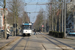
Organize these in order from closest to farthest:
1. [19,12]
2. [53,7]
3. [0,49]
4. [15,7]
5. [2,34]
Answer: [0,49] → [2,34] → [53,7] → [15,7] → [19,12]

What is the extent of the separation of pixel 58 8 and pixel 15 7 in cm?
1109

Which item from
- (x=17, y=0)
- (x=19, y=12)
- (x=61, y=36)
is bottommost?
(x=61, y=36)

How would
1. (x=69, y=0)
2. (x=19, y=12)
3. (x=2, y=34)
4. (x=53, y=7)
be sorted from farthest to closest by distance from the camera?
(x=19, y=12) → (x=53, y=7) → (x=69, y=0) → (x=2, y=34)

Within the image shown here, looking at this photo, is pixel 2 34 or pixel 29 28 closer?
pixel 2 34

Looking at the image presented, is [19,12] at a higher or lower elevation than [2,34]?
higher

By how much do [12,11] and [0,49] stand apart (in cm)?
2427

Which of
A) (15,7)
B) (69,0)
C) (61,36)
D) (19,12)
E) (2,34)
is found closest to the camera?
(2,34)

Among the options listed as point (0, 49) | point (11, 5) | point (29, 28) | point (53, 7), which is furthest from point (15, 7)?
point (0, 49)

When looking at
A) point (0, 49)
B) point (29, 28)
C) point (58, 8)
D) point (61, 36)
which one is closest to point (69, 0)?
point (58, 8)

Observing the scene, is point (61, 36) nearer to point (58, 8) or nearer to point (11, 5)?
point (58, 8)

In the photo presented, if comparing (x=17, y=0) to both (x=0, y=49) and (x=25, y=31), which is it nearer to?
(x=25, y=31)

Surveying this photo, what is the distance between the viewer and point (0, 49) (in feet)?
33.0

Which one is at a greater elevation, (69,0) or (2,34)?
(69,0)

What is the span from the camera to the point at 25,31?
27.5 m
